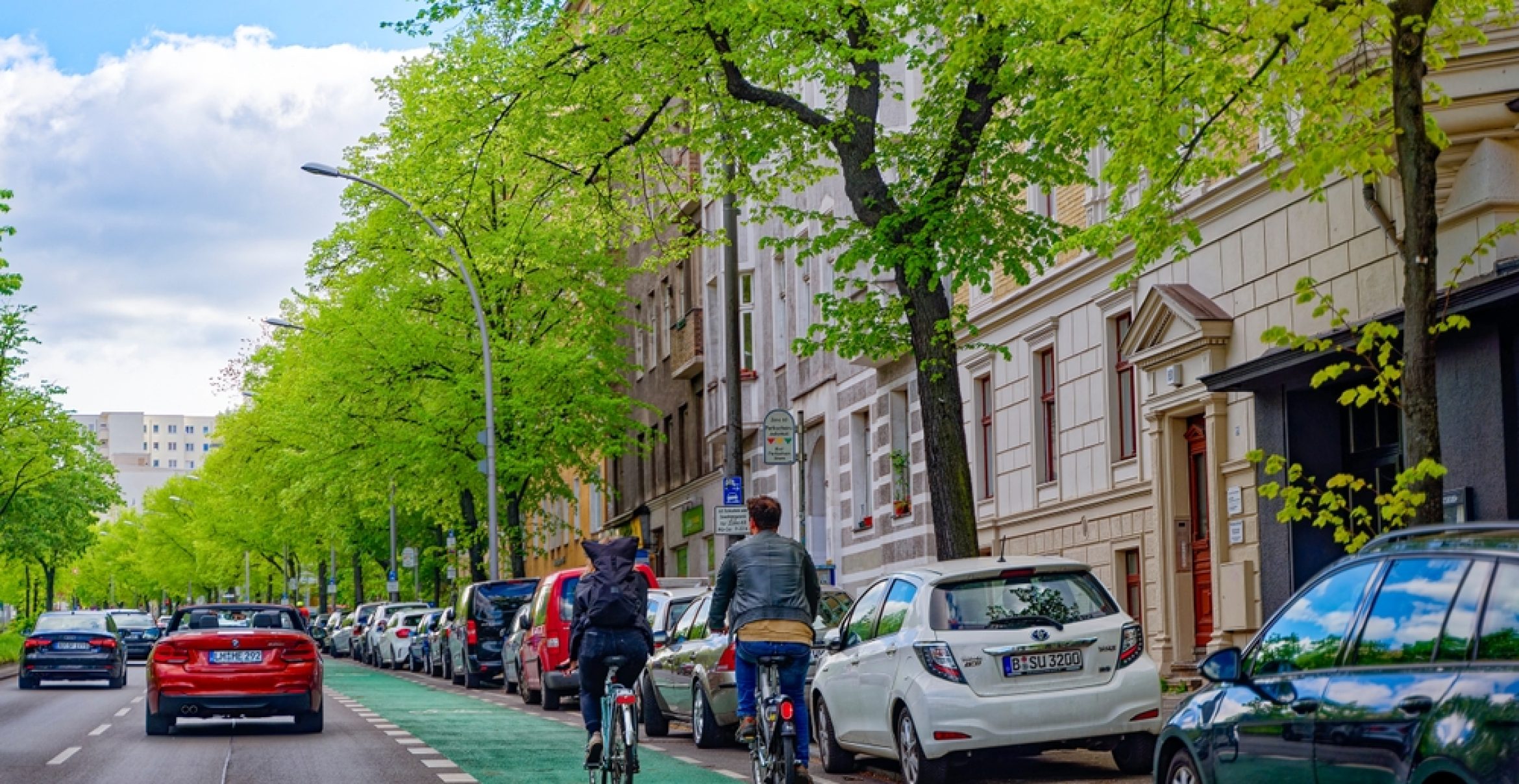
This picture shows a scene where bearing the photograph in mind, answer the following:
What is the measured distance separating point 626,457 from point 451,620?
70.0 feet

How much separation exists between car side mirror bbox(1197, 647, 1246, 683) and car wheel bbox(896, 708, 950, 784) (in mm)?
4959

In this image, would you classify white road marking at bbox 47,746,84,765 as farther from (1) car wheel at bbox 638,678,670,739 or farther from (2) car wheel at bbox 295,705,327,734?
(1) car wheel at bbox 638,678,670,739

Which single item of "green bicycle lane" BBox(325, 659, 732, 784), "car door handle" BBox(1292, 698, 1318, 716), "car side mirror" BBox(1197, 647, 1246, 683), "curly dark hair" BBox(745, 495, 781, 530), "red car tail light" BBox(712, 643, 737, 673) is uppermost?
"curly dark hair" BBox(745, 495, 781, 530)

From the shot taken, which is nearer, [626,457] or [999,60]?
[999,60]

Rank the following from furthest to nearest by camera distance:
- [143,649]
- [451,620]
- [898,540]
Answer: [143,649] → [451,620] → [898,540]

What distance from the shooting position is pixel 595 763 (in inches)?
507

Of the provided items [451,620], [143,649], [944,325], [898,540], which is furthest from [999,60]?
[143,649]

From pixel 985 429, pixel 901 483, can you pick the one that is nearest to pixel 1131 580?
pixel 985 429

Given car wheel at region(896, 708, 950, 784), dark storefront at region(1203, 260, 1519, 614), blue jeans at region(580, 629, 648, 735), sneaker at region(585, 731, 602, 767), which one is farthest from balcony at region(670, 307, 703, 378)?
sneaker at region(585, 731, 602, 767)

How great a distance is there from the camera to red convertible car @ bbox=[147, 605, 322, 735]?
21.0m

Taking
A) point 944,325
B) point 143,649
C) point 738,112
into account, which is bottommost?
point 143,649

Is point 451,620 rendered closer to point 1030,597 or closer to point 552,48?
point 552,48

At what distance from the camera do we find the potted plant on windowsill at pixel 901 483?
34562 mm

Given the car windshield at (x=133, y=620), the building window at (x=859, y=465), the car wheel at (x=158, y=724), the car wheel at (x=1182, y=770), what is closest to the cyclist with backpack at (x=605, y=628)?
the car wheel at (x=1182, y=770)
